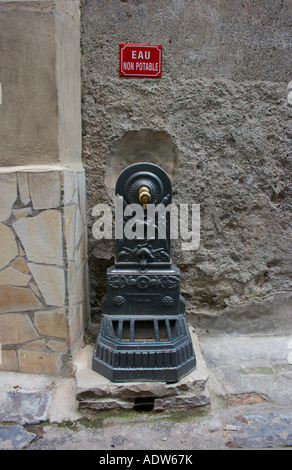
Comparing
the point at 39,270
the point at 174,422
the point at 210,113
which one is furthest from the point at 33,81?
the point at 174,422

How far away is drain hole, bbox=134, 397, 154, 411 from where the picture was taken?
1920 millimetres

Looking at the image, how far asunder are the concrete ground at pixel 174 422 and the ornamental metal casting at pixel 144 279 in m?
0.26

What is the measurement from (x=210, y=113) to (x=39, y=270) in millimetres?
1536

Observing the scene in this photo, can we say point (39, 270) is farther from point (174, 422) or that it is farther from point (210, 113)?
point (210, 113)

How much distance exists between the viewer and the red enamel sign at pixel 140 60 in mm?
2330

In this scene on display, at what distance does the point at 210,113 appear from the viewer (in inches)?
95.4

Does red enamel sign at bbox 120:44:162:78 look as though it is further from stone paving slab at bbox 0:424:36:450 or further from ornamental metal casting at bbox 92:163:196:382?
stone paving slab at bbox 0:424:36:450

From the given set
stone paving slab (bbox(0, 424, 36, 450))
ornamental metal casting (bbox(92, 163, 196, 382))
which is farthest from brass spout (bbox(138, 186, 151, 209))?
stone paving slab (bbox(0, 424, 36, 450))

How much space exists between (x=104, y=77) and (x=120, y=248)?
3.81 feet

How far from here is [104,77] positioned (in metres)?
2.37

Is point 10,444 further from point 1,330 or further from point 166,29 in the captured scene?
point 166,29

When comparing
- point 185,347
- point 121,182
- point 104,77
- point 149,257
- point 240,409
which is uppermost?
point 104,77
